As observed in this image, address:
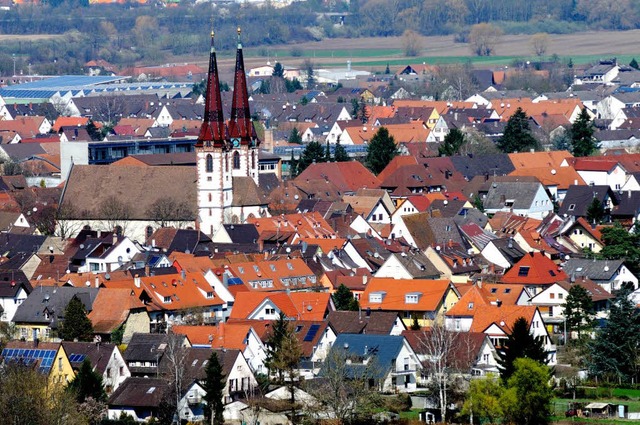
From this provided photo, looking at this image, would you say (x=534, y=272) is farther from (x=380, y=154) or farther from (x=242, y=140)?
(x=380, y=154)

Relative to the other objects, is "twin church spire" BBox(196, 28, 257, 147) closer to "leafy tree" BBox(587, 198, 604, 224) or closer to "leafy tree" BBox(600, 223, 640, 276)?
"leafy tree" BBox(587, 198, 604, 224)

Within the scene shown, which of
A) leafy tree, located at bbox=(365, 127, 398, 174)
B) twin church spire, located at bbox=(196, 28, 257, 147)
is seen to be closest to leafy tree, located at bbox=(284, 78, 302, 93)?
leafy tree, located at bbox=(365, 127, 398, 174)

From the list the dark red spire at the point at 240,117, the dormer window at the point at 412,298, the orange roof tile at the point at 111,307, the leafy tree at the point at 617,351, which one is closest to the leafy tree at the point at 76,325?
the orange roof tile at the point at 111,307

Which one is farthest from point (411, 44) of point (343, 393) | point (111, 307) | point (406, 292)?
point (343, 393)

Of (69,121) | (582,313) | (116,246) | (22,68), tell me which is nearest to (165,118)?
(69,121)

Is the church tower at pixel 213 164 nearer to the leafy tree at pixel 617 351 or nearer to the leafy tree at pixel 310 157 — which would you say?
the leafy tree at pixel 310 157

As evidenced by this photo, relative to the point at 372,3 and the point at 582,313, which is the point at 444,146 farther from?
Answer: the point at 372,3
